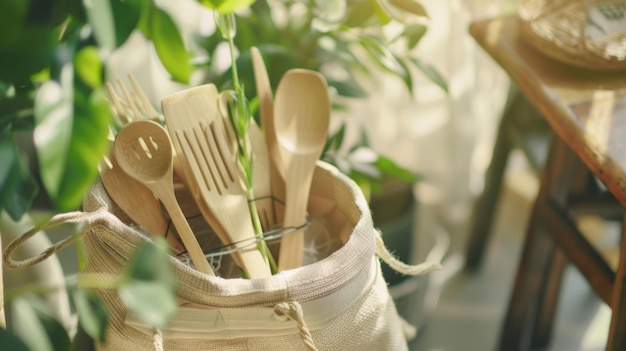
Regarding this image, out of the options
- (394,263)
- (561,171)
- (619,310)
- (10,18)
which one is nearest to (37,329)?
(10,18)

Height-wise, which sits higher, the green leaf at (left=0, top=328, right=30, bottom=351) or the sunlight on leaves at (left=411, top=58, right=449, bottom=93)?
the green leaf at (left=0, top=328, right=30, bottom=351)

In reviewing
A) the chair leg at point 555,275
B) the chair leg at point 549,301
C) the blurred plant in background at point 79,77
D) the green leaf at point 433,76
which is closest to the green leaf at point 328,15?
the blurred plant in background at point 79,77

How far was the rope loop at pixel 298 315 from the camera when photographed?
0.50 m

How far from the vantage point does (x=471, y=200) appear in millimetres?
1509

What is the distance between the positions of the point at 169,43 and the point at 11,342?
0.29 meters

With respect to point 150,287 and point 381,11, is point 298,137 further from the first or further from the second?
point 150,287

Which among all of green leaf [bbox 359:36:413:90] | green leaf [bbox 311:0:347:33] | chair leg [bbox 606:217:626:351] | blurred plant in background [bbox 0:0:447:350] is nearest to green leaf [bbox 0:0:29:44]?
blurred plant in background [bbox 0:0:447:350]

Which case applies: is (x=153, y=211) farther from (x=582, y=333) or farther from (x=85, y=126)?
(x=582, y=333)

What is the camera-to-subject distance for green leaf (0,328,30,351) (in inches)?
15.1

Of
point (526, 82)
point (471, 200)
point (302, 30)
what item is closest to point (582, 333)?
point (471, 200)

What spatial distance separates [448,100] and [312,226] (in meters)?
0.72

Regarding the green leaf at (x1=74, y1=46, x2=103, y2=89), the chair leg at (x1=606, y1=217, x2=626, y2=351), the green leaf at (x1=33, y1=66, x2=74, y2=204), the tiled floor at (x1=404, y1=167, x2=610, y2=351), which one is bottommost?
the tiled floor at (x1=404, y1=167, x2=610, y2=351)

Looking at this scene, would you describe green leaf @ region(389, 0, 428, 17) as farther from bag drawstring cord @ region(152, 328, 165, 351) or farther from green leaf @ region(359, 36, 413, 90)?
bag drawstring cord @ region(152, 328, 165, 351)

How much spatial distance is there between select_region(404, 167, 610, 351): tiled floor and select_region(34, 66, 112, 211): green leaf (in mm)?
884
